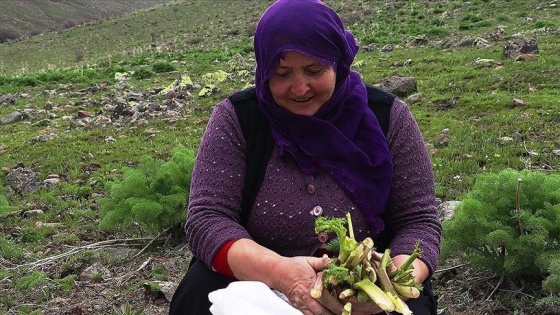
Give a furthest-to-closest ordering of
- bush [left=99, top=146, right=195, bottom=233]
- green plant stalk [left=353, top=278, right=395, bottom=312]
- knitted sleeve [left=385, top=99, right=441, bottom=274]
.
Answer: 1. bush [left=99, top=146, right=195, bottom=233]
2. knitted sleeve [left=385, top=99, right=441, bottom=274]
3. green plant stalk [left=353, top=278, right=395, bottom=312]

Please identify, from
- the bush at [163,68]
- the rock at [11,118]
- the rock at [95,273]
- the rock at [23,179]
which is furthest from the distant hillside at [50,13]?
the rock at [95,273]

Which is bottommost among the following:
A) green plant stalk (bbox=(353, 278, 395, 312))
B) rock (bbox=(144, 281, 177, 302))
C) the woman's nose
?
rock (bbox=(144, 281, 177, 302))

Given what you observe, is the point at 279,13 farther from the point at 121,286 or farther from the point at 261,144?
the point at 121,286

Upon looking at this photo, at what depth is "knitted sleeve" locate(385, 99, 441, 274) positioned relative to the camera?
7.70 ft

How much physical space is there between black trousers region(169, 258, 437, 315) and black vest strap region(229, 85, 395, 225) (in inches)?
10.6

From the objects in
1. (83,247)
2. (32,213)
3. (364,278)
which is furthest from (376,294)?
(32,213)

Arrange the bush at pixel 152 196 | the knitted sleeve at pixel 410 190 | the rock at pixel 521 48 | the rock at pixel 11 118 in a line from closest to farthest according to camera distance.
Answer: the knitted sleeve at pixel 410 190, the bush at pixel 152 196, the rock at pixel 521 48, the rock at pixel 11 118

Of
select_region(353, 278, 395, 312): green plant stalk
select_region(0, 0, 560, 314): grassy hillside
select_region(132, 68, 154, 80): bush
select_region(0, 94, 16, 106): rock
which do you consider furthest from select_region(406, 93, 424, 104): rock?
select_region(0, 94, 16, 106): rock

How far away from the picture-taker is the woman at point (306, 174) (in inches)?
88.0

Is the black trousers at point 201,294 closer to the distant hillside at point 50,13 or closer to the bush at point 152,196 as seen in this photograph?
the bush at point 152,196

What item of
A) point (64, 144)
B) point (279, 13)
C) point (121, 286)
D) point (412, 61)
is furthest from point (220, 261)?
point (412, 61)

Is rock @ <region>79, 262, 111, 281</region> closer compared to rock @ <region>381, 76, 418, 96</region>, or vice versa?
rock @ <region>79, 262, 111, 281</region>

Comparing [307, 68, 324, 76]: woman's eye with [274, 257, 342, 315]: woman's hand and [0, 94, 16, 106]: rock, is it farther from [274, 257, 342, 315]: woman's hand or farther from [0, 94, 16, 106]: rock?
[0, 94, 16, 106]: rock

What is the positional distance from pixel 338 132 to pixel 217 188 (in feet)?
1.74
